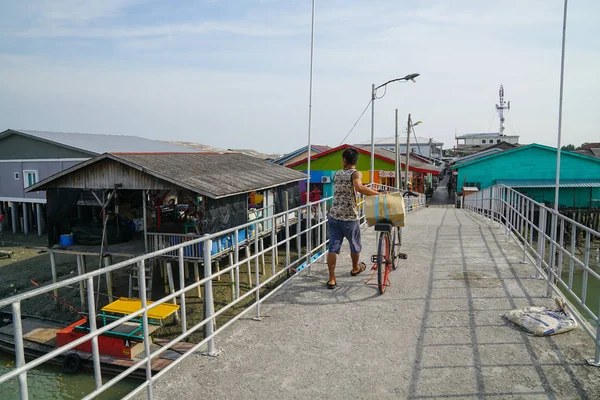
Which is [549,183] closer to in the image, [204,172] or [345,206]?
[204,172]

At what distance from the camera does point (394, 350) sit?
4.05 metres

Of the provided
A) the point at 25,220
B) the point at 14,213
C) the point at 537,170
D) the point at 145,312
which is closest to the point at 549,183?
the point at 537,170

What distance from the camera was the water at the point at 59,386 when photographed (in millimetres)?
11570

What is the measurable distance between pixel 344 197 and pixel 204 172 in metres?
11.9

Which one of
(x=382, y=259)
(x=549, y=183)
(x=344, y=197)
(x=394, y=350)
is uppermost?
(x=344, y=197)

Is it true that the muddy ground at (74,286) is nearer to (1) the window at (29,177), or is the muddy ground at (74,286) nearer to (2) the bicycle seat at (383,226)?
(1) the window at (29,177)

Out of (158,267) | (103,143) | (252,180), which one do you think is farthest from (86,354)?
(103,143)

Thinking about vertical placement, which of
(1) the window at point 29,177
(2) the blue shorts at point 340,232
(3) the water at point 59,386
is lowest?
(3) the water at point 59,386

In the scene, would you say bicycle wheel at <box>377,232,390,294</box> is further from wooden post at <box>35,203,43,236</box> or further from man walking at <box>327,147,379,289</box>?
wooden post at <box>35,203,43,236</box>

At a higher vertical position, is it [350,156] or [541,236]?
[350,156]

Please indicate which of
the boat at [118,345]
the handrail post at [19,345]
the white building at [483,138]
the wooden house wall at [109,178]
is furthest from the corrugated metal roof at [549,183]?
the white building at [483,138]

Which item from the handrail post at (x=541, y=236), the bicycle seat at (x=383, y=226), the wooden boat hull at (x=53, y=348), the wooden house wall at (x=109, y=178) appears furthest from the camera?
the wooden house wall at (x=109, y=178)

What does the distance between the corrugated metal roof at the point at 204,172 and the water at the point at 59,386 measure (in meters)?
5.98

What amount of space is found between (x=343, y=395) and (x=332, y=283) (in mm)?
2507
